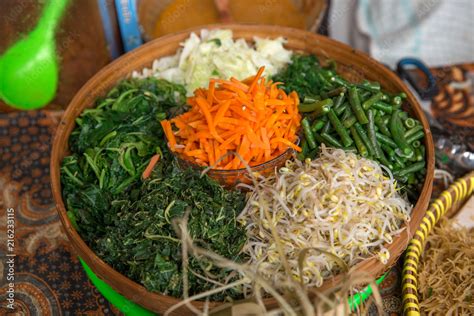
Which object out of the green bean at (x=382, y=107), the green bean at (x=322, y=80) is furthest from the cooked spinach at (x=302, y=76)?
the green bean at (x=382, y=107)

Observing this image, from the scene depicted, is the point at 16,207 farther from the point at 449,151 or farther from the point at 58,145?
the point at 449,151

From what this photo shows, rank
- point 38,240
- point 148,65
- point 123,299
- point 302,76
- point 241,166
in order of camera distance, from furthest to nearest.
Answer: point 148,65 < point 302,76 < point 38,240 < point 241,166 < point 123,299

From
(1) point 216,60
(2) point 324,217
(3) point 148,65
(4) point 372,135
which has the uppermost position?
(3) point 148,65

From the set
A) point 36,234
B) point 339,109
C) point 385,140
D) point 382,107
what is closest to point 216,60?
point 339,109

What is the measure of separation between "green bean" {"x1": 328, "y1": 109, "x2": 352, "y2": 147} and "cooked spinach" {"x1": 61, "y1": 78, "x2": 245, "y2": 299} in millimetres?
724

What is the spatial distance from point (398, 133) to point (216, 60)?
1390 mm

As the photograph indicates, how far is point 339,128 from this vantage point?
2.86m

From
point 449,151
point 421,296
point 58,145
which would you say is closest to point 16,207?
point 58,145

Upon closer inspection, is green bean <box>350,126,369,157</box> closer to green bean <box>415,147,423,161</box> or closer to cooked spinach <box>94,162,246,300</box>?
green bean <box>415,147,423,161</box>

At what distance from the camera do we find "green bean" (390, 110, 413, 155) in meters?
2.84

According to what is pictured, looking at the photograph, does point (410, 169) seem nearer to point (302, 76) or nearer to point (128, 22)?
point (302, 76)

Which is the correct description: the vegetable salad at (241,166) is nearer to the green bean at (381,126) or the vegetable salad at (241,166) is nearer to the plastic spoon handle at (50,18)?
the green bean at (381,126)

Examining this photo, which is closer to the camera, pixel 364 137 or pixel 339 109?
pixel 364 137

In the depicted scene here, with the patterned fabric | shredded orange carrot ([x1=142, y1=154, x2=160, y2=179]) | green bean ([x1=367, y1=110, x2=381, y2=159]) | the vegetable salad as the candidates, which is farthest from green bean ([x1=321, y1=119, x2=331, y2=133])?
the patterned fabric
